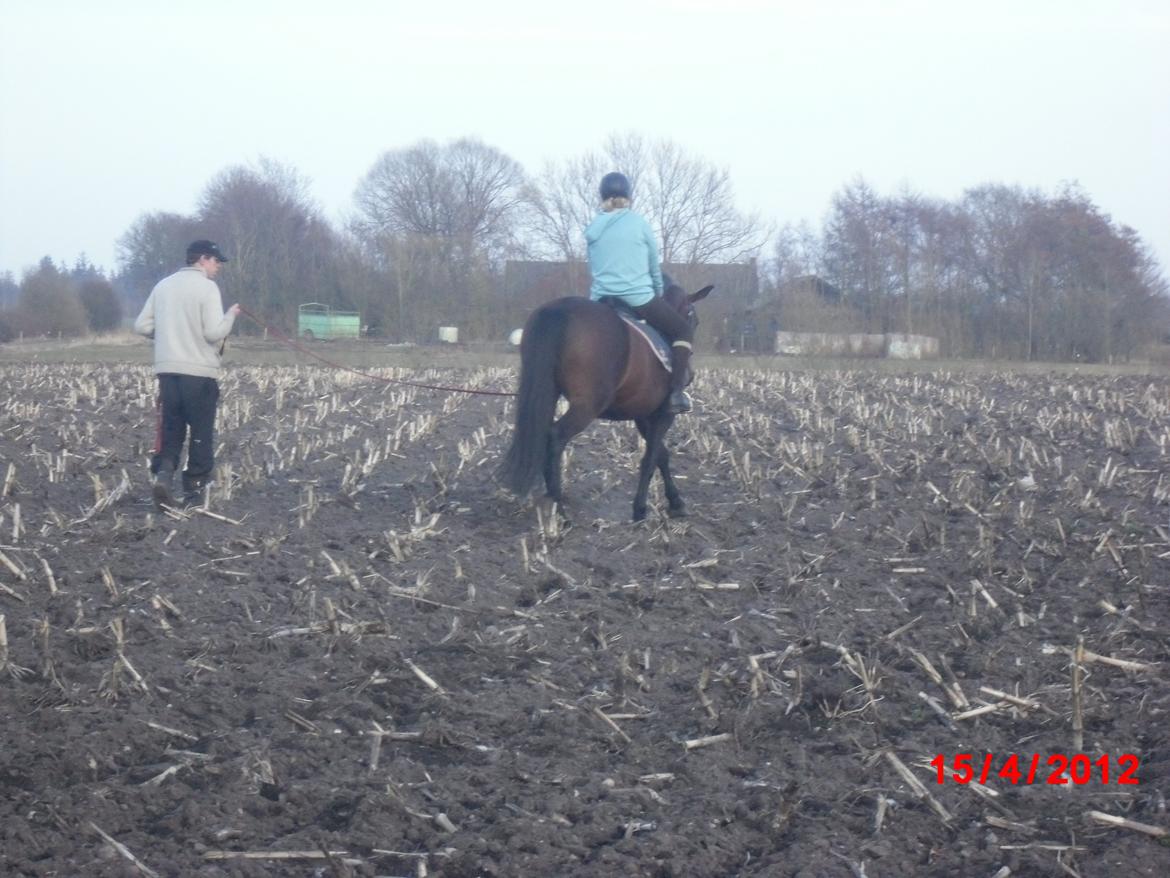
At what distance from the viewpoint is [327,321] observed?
1578 inches

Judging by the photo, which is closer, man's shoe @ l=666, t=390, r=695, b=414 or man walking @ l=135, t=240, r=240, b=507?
man walking @ l=135, t=240, r=240, b=507

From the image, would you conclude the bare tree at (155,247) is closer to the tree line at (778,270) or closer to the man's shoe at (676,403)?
the tree line at (778,270)

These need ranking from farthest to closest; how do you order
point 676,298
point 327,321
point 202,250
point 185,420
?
point 327,321 → point 676,298 → point 202,250 → point 185,420

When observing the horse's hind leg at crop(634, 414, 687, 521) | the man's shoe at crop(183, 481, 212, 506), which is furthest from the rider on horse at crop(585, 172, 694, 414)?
the man's shoe at crop(183, 481, 212, 506)

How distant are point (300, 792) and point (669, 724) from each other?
4.56 ft

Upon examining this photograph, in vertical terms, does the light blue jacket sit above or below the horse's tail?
above

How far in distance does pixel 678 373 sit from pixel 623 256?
0.90 metres

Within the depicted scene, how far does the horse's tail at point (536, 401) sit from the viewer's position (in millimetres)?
7621

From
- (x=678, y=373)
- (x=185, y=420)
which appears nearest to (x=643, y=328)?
(x=678, y=373)

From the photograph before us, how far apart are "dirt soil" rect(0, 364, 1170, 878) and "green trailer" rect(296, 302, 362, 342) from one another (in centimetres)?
3022

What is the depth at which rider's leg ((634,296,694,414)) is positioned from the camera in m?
8.27
